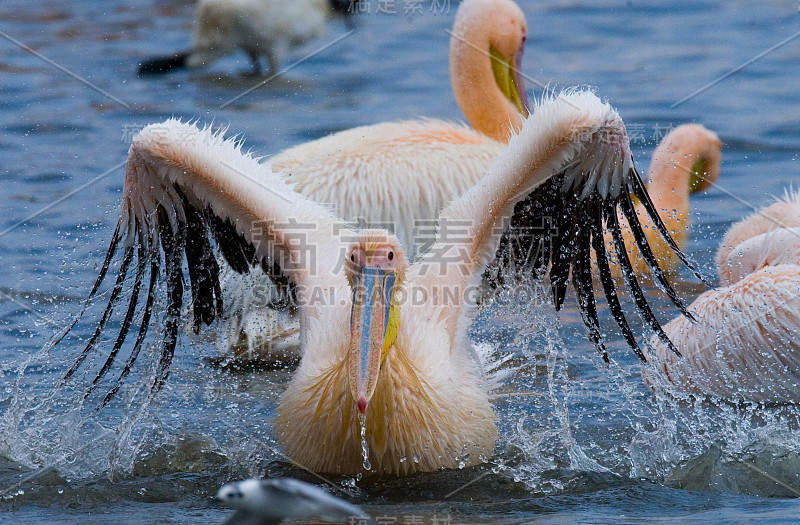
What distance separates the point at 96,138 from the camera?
Answer: 7469 millimetres

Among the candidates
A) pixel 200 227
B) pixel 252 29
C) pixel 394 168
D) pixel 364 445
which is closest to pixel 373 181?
pixel 394 168

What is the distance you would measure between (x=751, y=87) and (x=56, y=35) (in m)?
6.02

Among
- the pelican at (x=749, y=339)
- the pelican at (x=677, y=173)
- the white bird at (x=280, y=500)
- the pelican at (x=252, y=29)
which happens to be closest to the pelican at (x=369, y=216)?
the pelican at (x=677, y=173)

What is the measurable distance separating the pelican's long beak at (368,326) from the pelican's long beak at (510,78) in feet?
9.63

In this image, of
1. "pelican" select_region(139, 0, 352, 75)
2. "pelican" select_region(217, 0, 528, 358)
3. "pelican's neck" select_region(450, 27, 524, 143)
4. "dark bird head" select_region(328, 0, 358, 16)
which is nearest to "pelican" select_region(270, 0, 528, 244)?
"pelican" select_region(217, 0, 528, 358)

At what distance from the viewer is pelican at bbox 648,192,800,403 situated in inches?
163

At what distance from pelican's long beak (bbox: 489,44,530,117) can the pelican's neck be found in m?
0.06

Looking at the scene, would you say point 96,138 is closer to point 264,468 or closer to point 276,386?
point 276,386

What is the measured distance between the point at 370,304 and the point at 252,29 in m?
5.62

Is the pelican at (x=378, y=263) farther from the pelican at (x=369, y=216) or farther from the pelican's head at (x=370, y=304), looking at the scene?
the pelican at (x=369, y=216)

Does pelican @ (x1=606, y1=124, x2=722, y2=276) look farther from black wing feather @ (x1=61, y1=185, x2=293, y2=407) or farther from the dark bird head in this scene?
the dark bird head

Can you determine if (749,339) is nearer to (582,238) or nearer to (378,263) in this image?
(582,238)

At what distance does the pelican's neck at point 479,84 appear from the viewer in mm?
5961

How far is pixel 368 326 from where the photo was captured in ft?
10.9
